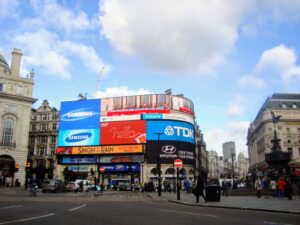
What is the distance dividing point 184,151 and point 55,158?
1310 inches

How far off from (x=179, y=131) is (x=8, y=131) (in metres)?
37.6

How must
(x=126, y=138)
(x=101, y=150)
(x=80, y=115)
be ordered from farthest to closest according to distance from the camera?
(x=80, y=115) → (x=101, y=150) → (x=126, y=138)

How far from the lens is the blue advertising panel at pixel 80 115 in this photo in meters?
80.1

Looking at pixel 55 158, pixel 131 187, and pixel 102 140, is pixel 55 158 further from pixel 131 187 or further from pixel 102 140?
pixel 131 187

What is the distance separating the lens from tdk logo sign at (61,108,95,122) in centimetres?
8106

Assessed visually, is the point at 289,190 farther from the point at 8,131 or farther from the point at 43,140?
the point at 43,140

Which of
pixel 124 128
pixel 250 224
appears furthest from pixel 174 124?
pixel 250 224

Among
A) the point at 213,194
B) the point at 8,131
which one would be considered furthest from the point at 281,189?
the point at 8,131

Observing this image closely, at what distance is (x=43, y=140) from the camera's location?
87.0 meters

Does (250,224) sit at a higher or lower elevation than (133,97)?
lower

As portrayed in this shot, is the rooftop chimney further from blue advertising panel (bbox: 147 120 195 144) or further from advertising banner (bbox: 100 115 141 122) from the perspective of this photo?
blue advertising panel (bbox: 147 120 195 144)

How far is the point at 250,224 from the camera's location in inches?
399

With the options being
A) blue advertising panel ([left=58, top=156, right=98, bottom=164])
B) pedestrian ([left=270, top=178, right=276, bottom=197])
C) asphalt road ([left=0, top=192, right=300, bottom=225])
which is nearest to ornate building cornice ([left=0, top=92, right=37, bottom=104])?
blue advertising panel ([left=58, top=156, right=98, bottom=164])

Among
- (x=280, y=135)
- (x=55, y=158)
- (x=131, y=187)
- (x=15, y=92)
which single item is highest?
(x=15, y=92)
